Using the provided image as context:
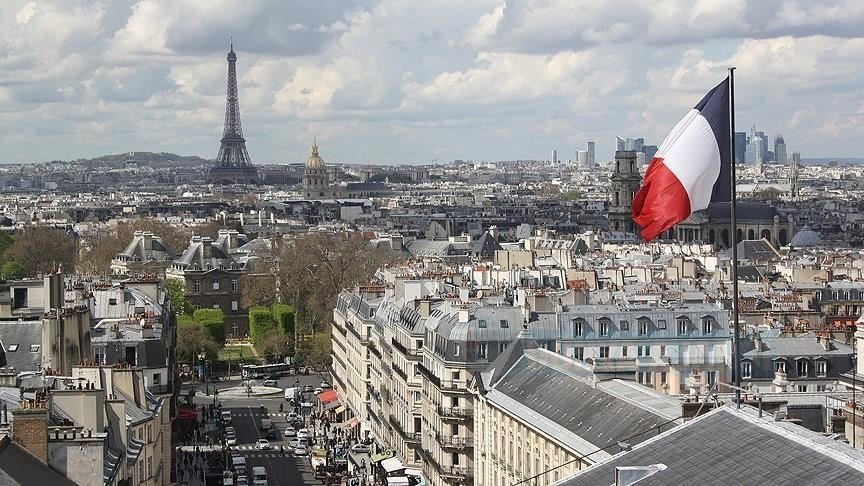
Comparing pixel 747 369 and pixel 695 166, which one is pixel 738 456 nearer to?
pixel 695 166

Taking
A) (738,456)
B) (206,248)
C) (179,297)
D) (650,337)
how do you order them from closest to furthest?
(738,456) < (650,337) < (179,297) < (206,248)

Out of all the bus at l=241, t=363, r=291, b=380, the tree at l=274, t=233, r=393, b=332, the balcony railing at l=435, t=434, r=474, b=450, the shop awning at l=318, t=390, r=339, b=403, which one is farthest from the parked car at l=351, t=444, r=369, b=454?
the tree at l=274, t=233, r=393, b=332

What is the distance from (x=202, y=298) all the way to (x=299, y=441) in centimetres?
4746

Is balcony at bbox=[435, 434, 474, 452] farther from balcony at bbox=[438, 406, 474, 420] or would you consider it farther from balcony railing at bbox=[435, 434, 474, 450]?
balcony at bbox=[438, 406, 474, 420]

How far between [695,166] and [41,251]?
120428mm

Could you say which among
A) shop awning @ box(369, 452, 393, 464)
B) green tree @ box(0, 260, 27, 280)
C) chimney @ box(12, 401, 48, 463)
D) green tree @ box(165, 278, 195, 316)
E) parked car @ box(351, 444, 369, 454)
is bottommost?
parked car @ box(351, 444, 369, 454)

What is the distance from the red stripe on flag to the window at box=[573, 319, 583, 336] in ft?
97.9

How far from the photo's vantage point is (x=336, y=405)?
7875 cm

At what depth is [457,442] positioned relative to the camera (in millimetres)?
53750

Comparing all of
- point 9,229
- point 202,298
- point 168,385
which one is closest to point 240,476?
point 168,385

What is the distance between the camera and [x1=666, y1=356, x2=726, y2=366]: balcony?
54.8 meters

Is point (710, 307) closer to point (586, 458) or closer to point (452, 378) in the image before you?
point (452, 378)

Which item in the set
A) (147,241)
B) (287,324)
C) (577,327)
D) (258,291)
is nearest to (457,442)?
(577,327)

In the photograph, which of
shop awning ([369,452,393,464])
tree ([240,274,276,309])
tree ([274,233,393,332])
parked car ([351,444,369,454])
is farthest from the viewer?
tree ([240,274,276,309])
